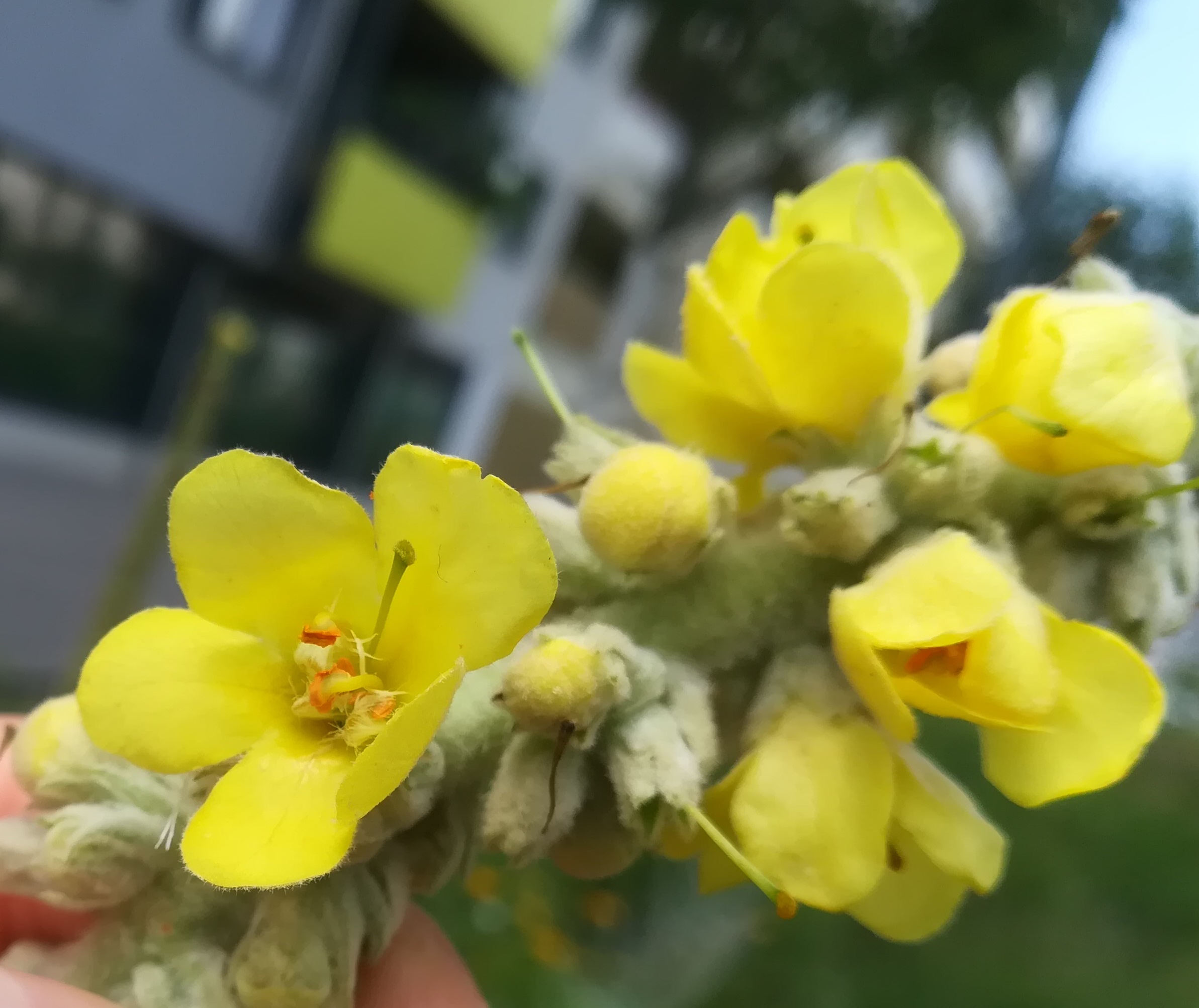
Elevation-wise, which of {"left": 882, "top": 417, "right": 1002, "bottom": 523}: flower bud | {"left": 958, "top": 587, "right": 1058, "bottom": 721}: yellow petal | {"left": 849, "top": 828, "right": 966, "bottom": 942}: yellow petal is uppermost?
{"left": 882, "top": 417, "right": 1002, "bottom": 523}: flower bud

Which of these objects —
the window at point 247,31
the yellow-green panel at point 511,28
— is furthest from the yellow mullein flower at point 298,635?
the yellow-green panel at point 511,28

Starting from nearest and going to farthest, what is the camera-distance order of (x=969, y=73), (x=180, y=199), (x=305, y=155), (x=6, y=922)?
1. (x=6, y=922)
2. (x=969, y=73)
3. (x=180, y=199)
4. (x=305, y=155)

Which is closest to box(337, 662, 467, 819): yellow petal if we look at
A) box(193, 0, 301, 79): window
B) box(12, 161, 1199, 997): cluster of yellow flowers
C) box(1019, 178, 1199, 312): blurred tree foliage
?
box(12, 161, 1199, 997): cluster of yellow flowers

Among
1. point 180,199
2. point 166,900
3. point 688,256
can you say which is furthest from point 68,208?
point 166,900

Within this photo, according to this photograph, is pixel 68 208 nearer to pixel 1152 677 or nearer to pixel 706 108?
pixel 706 108

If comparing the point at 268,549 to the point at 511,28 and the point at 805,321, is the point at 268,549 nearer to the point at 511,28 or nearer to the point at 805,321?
the point at 805,321

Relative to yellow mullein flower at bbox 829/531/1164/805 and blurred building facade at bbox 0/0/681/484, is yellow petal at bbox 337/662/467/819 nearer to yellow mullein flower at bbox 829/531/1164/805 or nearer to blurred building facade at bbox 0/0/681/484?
yellow mullein flower at bbox 829/531/1164/805

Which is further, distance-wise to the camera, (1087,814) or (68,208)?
(68,208)

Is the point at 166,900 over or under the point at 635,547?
under
